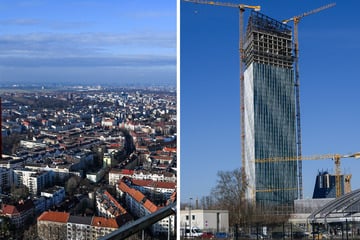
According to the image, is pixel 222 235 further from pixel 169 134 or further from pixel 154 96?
pixel 154 96

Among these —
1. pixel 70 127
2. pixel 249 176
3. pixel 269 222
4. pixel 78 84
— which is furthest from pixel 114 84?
pixel 249 176

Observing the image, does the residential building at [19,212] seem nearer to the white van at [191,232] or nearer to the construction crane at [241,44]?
the white van at [191,232]

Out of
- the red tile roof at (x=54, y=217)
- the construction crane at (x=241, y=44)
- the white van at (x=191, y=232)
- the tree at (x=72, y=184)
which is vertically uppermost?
the construction crane at (x=241, y=44)

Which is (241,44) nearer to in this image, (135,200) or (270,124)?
(270,124)

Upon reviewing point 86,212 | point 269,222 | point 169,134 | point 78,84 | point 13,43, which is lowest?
point 269,222

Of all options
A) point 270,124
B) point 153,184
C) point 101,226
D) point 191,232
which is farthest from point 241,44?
point 101,226

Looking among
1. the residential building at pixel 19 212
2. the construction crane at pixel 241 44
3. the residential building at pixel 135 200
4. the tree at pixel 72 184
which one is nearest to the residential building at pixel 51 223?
the residential building at pixel 19 212
